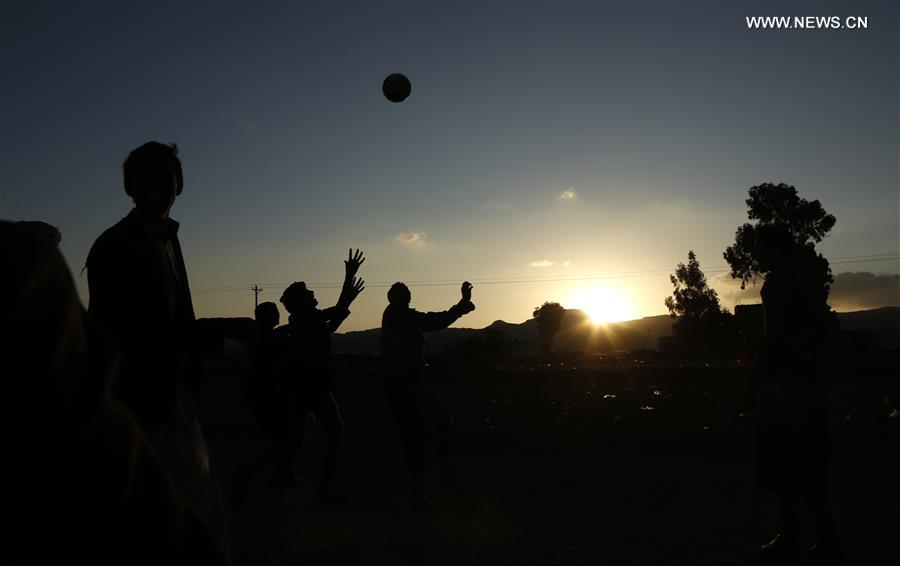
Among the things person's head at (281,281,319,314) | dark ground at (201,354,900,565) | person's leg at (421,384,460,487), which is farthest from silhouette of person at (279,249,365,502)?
person's leg at (421,384,460,487)

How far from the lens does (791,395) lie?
5.26m

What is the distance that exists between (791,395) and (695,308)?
2780 inches

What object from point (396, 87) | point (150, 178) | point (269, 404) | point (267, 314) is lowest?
point (269, 404)

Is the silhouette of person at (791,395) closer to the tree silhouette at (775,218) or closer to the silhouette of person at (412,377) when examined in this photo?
the silhouette of person at (412,377)

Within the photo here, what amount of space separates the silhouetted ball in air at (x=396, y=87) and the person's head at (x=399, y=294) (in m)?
6.54

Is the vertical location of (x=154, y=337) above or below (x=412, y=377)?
above

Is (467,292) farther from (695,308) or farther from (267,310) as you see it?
(695,308)

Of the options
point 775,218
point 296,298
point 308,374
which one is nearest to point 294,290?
point 296,298

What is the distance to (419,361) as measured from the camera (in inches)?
320

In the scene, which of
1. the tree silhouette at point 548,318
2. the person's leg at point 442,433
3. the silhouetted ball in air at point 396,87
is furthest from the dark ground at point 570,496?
the tree silhouette at point 548,318

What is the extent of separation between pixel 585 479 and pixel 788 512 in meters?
3.61

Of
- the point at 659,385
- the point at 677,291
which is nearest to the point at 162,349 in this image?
the point at 659,385

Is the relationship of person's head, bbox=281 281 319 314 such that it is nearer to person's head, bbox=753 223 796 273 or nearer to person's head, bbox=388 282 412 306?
person's head, bbox=388 282 412 306

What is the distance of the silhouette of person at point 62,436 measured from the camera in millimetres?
763
